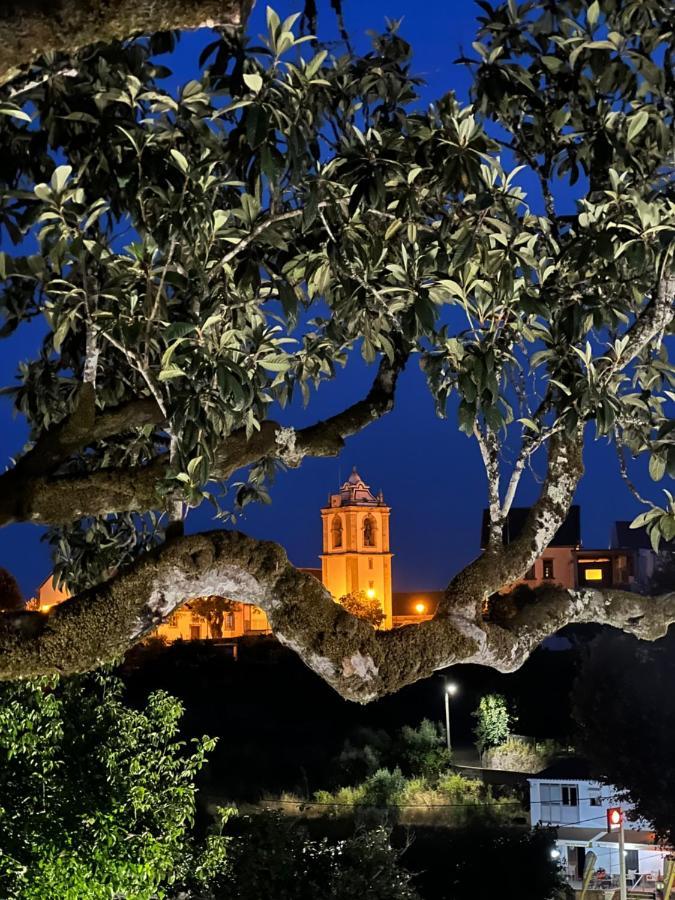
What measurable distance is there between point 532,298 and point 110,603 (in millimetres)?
1867

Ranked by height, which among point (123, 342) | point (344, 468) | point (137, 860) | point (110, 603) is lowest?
point (137, 860)

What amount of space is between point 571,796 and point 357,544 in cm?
3742

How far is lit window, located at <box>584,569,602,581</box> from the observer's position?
178 feet

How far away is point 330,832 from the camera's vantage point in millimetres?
24359

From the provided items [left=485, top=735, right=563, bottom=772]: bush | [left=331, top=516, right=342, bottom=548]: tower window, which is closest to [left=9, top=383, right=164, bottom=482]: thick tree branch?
[left=485, top=735, right=563, bottom=772]: bush

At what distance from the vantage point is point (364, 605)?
57531 millimetres

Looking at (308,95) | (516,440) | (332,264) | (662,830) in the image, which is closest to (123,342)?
(332,264)

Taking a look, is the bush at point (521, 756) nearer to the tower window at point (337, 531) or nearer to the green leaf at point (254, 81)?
the green leaf at point (254, 81)

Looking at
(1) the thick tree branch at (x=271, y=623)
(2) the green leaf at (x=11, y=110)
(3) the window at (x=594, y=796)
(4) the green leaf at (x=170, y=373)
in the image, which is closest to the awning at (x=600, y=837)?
(3) the window at (x=594, y=796)

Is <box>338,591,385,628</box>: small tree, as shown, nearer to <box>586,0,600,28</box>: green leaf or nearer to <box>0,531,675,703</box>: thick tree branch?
<box>0,531,675,703</box>: thick tree branch

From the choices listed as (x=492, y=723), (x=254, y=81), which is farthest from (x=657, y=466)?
(x=492, y=723)

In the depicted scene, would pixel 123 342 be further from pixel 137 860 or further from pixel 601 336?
pixel 137 860

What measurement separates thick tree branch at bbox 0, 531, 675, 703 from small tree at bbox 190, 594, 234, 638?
4922 centimetres

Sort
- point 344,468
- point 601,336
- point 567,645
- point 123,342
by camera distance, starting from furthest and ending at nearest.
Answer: point 344,468 < point 567,645 < point 601,336 < point 123,342
